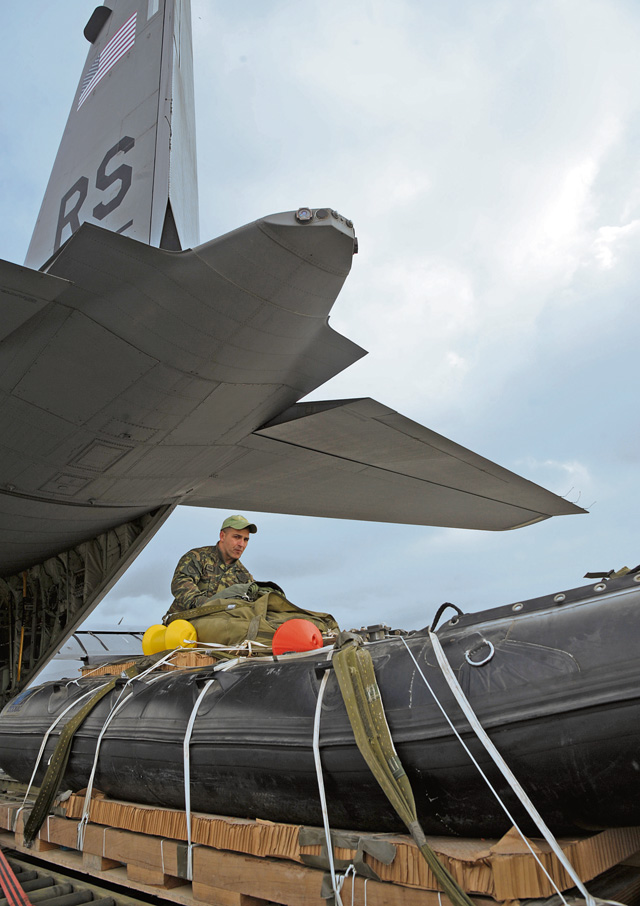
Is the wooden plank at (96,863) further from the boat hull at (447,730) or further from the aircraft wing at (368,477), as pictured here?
the aircraft wing at (368,477)

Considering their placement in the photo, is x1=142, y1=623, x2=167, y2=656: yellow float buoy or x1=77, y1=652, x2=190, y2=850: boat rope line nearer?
x1=77, y1=652, x2=190, y2=850: boat rope line

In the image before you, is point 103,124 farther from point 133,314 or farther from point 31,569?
point 31,569

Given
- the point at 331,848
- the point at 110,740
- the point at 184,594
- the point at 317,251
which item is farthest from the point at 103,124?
the point at 331,848

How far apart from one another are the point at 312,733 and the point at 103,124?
5511 millimetres

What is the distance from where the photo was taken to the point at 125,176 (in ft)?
16.1

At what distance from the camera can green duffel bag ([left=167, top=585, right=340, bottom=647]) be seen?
11.3 ft

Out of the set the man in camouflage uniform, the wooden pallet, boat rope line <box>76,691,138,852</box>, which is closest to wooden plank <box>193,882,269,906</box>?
the wooden pallet

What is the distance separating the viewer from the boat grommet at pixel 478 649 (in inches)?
68.9

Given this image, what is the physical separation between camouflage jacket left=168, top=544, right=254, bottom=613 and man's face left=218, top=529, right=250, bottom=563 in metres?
0.05

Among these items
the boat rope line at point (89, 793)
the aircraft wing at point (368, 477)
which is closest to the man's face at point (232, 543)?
the aircraft wing at point (368, 477)

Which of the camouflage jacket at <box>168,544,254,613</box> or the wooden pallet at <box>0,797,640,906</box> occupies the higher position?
the camouflage jacket at <box>168,544,254,613</box>

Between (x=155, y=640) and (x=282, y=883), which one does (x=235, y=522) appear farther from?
(x=282, y=883)

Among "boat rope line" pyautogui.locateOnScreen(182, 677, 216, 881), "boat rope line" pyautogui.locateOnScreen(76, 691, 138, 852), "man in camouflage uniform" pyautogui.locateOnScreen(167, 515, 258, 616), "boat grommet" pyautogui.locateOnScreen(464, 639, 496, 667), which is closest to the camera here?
"boat grommet" pyautogui.locateOnScreen(464, 639, 496, 667)

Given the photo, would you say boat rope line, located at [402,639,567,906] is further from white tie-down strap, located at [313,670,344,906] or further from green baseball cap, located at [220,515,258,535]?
green baseball cap, located at [220,515,258,535]
